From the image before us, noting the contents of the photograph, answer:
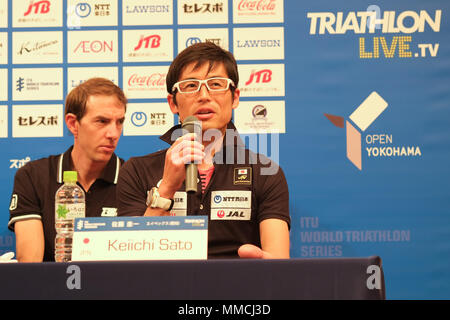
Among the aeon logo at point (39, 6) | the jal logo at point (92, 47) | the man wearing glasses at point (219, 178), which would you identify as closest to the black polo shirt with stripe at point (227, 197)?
the man wearing glasses at point (219, 178)

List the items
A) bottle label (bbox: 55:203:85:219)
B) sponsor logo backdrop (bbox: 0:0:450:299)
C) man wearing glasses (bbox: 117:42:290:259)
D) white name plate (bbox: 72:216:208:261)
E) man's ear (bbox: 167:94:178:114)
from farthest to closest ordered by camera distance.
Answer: sponsor logo backdrop (bbox: 0:0:450:299) < man's ear (bbox: 167:94:178:114) < man wearing glasses (bbox: 117:42:290:259) < bottle label (bbox: 55:203:85:219) < white name plate (bbox: 72:216:208:261)

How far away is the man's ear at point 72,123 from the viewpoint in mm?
2684

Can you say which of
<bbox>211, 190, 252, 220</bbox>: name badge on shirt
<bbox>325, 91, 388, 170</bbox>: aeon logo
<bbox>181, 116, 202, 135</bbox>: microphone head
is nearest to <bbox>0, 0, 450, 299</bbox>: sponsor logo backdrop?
<bbox>325, 91, 388, 170</bbox>: aeon logo

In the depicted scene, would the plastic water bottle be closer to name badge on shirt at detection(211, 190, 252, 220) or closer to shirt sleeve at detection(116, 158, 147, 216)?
shirt sleeve at detection(116, 158, 147, 216)

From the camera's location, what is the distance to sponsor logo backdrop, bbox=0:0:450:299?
2.65m

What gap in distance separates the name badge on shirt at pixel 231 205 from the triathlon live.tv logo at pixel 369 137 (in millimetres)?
859

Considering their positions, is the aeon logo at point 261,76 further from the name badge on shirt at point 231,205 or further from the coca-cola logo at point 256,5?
the name badge on shirt at point 231,205

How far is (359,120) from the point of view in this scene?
106 inches

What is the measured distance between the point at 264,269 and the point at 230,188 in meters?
0.87

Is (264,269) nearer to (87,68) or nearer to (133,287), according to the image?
(133,287)

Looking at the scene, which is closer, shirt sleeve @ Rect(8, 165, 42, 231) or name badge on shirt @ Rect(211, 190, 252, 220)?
name badge on shirt @ Rect(211, 190, 252, 220)

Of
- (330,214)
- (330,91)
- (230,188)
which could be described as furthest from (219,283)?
(330,91)

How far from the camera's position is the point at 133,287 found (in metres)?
1.20

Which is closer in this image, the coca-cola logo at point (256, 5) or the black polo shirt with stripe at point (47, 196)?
the black polo shirt with stripe at point (47, 196)
